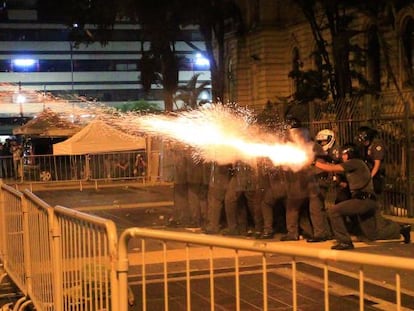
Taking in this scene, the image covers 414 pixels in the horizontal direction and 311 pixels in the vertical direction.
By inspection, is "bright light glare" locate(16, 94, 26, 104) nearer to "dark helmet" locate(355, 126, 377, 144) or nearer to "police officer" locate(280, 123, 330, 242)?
"dark helmet" locate(355, 126, 377, 144)

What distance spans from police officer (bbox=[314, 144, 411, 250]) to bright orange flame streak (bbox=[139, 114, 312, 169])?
46 centimetres

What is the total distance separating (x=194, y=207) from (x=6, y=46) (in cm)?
8625

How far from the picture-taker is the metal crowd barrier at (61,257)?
15.7ft

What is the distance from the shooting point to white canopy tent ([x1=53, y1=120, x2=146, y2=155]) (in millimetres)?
23891

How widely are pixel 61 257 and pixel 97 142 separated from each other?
1856 centimetres

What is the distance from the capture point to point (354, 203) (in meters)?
10.2

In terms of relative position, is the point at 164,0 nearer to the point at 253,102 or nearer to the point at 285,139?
the point at 253,102

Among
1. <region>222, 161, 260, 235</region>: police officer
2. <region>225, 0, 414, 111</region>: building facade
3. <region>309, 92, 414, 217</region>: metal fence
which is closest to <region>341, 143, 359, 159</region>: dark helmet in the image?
<region>222, 161, 260, 235</region>: police officer

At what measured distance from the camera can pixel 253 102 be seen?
4303 centimetres

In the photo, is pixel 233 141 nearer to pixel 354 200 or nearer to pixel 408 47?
pixel 354 200

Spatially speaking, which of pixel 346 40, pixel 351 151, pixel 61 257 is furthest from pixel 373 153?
pixel 346 40

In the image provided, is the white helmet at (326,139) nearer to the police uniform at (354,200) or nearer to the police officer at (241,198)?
the police uniform at (354,200)

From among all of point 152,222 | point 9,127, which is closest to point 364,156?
point 152,222

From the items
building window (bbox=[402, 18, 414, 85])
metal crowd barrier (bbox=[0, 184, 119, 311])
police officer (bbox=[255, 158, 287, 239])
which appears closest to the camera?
metal crowd barrier (bbox=[0, 184, 119, 311])
